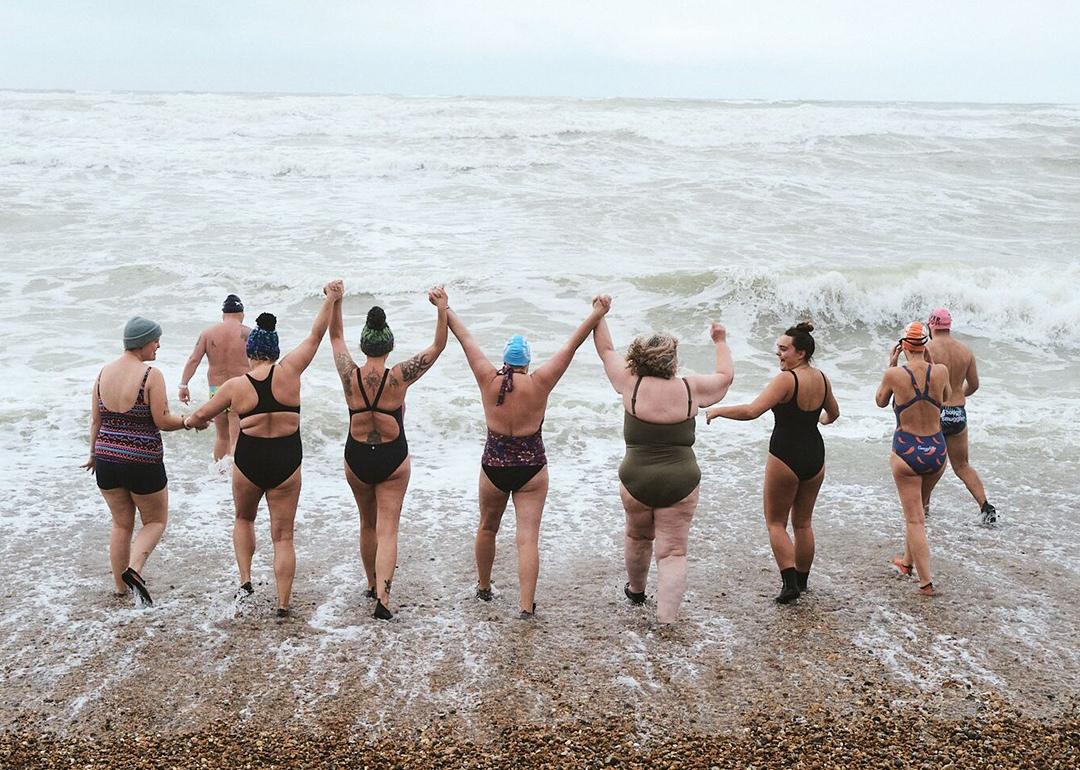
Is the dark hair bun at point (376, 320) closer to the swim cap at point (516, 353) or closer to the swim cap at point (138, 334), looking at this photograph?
the swim cap at point (516, 353)

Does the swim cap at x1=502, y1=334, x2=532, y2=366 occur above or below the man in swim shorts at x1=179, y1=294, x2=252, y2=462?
above

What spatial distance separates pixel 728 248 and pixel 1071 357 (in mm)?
7695

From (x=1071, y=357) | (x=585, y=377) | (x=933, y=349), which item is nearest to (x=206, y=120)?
(x=585, y=377)

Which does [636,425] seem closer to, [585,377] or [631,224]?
[585,377]

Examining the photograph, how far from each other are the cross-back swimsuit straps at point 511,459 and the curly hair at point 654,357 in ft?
2.34

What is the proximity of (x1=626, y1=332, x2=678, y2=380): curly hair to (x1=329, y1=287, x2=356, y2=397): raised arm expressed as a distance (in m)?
1.68

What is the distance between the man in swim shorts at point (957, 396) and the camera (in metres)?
7.58

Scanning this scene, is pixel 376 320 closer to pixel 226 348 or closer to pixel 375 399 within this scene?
pixel 375 399

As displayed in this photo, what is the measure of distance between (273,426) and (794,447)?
10.6 ft

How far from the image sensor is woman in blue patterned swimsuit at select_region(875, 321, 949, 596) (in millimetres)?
6328

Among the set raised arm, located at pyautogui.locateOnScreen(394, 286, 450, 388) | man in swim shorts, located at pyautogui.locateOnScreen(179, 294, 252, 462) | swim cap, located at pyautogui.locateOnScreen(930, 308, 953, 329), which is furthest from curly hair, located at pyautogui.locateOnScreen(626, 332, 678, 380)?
man in swim shorts, located at pyautogui.locateOnScreen(179, 294, 252, 462)

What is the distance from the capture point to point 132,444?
19.2 feet

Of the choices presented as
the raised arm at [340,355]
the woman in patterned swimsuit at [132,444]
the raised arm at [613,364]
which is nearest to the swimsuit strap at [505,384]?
the raised arm at [613,364]

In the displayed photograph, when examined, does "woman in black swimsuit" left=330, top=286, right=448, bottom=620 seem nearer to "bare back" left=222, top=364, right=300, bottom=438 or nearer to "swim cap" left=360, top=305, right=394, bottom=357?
"swim cap" left=360, top=305, right=394, bottom=357
